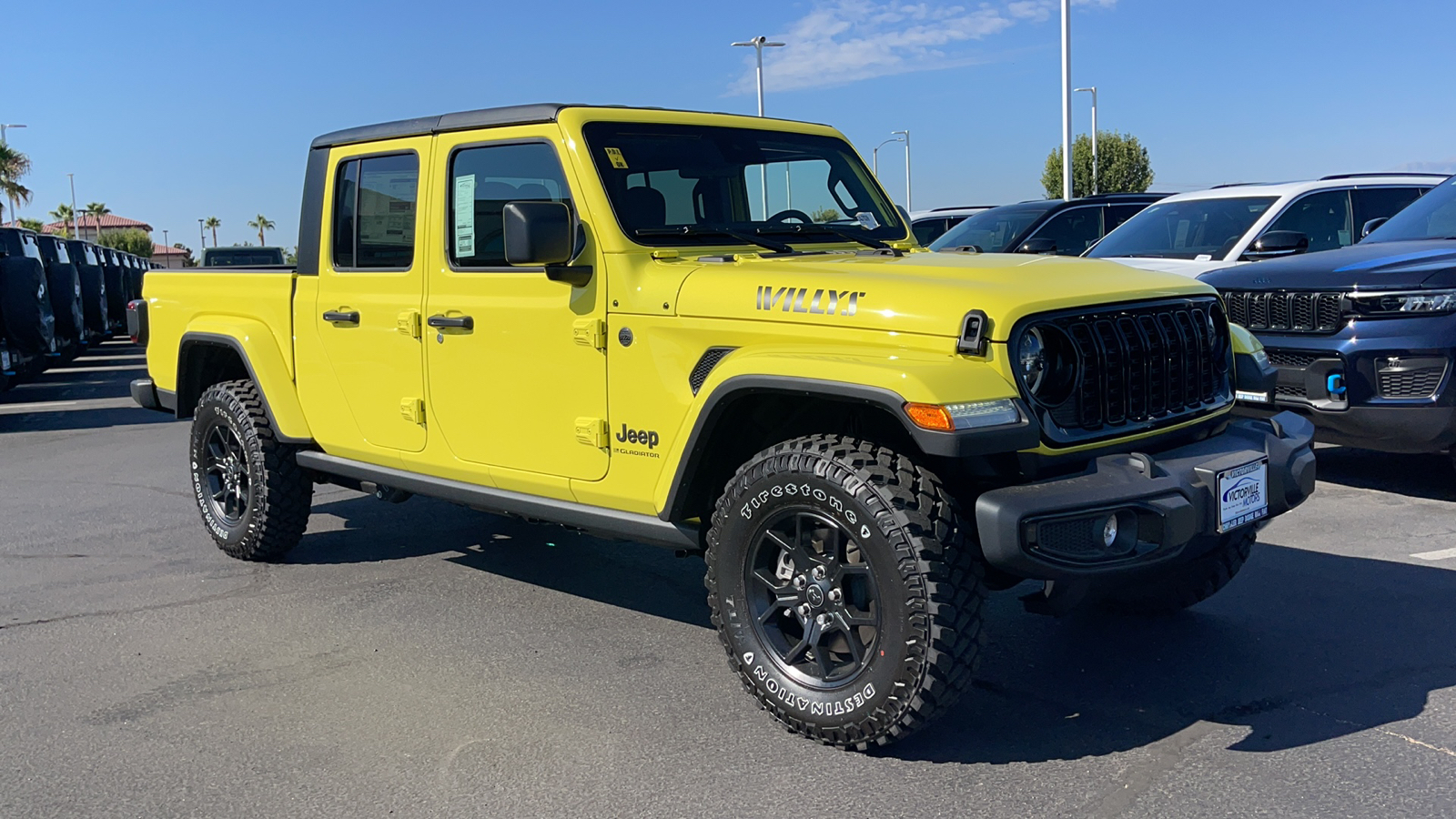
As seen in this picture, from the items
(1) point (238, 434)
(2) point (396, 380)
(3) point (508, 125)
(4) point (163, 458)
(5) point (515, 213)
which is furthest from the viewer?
(4) point (163, 458)

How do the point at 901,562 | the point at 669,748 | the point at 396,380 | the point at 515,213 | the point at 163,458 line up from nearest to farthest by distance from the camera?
the point at 901,562
the point at 669,748
the point at 515,213
the point at 396,380
the point at 163,458

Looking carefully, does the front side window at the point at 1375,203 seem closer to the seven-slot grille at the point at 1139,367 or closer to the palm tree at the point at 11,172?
the seven-slot grille at the point at 1139,367

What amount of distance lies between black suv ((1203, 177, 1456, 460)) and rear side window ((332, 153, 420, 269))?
12.6ft

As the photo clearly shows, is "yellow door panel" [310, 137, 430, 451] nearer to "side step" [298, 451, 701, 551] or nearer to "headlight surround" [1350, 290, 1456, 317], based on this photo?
"side step" [298, 451, 701, 551]

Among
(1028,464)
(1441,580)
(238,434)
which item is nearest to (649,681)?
(1028,464)

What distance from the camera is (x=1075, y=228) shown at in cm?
1171

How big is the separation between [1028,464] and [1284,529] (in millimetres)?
3128

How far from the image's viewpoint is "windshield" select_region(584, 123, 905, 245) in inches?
168

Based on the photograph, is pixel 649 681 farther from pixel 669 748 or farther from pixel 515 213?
pixel 515 213

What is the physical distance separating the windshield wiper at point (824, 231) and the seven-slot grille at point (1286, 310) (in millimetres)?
2806

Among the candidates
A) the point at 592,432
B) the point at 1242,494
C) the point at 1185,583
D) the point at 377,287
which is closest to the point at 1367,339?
the point at 1185,583

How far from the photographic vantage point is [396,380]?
15.9 ft

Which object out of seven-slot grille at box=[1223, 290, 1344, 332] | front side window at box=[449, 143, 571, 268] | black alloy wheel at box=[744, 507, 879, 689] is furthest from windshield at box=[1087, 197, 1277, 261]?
black alloy wheel at box=[744, 507, 879, 689]

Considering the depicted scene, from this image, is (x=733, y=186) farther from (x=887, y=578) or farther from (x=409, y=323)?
(x=887, y=578)
